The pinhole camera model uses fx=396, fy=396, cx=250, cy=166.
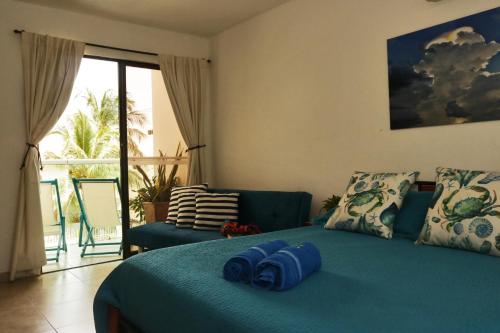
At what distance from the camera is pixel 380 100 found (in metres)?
3.02

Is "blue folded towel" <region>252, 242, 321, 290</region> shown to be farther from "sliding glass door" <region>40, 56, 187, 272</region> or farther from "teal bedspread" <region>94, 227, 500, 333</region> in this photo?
"sliding glass door" <region>40, 56, 187, 272</region>

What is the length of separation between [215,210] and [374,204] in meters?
1.61

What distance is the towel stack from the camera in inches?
54.2

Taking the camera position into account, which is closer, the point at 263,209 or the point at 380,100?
the point at 380,100

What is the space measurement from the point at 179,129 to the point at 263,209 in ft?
5.47

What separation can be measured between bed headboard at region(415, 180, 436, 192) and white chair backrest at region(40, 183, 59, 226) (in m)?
3.69

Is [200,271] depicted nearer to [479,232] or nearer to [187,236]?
[479,232]

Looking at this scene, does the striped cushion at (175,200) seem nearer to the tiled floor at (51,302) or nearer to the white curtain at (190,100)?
the white curtain at (190,100)

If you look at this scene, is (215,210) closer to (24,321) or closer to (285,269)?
(24,321)

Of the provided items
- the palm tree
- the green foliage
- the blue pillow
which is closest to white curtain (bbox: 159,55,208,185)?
the palm tree

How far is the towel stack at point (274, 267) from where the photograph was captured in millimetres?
1377

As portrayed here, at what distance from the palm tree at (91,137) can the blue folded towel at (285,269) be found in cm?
403

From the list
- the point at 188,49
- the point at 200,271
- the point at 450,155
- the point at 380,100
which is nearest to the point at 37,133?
the point at 188,49

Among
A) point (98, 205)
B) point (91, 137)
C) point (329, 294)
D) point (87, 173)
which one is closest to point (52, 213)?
point (98, 205)
